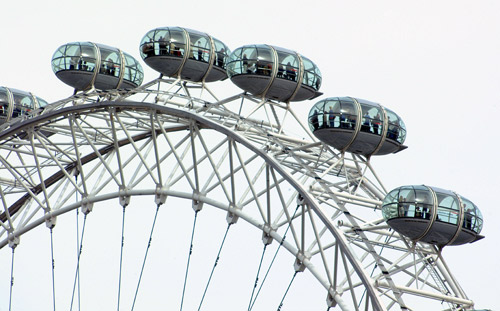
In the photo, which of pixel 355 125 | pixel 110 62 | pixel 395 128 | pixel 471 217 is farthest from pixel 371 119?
pixel 110 62

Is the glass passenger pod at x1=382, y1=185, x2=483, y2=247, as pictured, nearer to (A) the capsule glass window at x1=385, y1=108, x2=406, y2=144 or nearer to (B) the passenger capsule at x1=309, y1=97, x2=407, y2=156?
(B) the passenger capsule at x1=309, y1=97, x2=407, y2=156

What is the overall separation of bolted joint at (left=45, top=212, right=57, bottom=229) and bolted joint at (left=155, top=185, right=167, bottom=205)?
26.1 feet

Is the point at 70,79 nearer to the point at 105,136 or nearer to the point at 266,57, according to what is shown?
the point at 105,136

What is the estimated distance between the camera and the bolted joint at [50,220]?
5628 cm

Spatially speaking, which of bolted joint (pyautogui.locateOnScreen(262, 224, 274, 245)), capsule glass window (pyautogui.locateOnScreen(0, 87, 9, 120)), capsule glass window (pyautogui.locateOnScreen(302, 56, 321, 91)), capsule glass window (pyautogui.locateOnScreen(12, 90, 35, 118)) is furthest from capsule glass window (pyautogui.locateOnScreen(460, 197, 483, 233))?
capsule glass window (pyautogui.locateOnScreen(0, 87, 9, 120))

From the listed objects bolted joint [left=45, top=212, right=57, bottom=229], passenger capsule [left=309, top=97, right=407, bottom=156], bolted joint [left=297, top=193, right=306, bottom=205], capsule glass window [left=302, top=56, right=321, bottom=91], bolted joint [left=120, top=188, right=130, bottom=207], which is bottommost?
bolted joint [left=297, top=193, right=306, bottom=205]

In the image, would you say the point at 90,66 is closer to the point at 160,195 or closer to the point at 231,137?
the point at 160,195

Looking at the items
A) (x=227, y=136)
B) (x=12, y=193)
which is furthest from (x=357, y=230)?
(x=12, y=193)

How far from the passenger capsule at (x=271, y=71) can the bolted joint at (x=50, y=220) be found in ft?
48.0

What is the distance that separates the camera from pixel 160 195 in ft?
165

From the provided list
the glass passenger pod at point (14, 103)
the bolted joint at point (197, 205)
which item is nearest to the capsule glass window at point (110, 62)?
the glass passenger pod at point (14, 103)

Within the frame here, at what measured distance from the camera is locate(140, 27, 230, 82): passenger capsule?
160ft

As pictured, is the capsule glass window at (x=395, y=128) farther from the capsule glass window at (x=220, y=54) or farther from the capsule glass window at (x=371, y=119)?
the capsule glass window at (x=220, y=54)

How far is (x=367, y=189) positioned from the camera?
45188 mm
